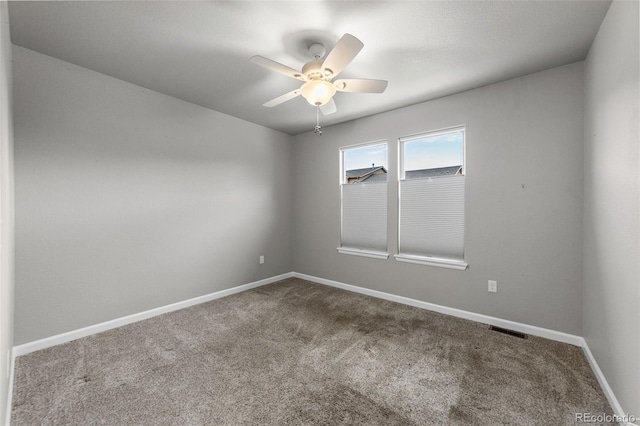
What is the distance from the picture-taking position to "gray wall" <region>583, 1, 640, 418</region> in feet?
4.62

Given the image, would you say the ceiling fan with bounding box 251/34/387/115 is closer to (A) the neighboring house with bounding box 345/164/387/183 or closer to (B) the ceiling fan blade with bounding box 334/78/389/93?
(B) the ceiling fan blade with bounding box 334/78/389/93

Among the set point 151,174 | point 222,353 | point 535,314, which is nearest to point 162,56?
point 151,174

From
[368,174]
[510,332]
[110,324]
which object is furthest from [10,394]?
[510,332]

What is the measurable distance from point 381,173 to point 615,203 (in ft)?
7.59

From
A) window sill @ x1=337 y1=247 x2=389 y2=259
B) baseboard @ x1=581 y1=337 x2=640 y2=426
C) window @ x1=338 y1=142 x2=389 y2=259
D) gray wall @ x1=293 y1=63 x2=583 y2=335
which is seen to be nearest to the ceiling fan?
gray wall @ x1=293 y1=63 x2=583 y2=335

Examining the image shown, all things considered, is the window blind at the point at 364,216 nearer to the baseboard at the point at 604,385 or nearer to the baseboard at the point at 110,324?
the baseboard at the point at 110,324

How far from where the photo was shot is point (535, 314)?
254cm

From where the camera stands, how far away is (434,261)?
3.12 m

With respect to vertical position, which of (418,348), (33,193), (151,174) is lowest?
(418,348)

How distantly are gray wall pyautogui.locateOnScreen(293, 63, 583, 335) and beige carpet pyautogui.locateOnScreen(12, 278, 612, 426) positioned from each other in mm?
356

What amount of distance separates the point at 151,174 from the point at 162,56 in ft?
4.13

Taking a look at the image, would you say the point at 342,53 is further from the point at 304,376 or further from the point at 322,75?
the point at 304,376

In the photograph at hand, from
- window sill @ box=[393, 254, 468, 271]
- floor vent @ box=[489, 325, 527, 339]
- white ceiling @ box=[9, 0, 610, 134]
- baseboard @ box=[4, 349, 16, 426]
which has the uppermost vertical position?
white ceiling @ box=[9, 0, 610, 134]

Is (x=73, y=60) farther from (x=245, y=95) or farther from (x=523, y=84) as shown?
(x=523, y=84)
